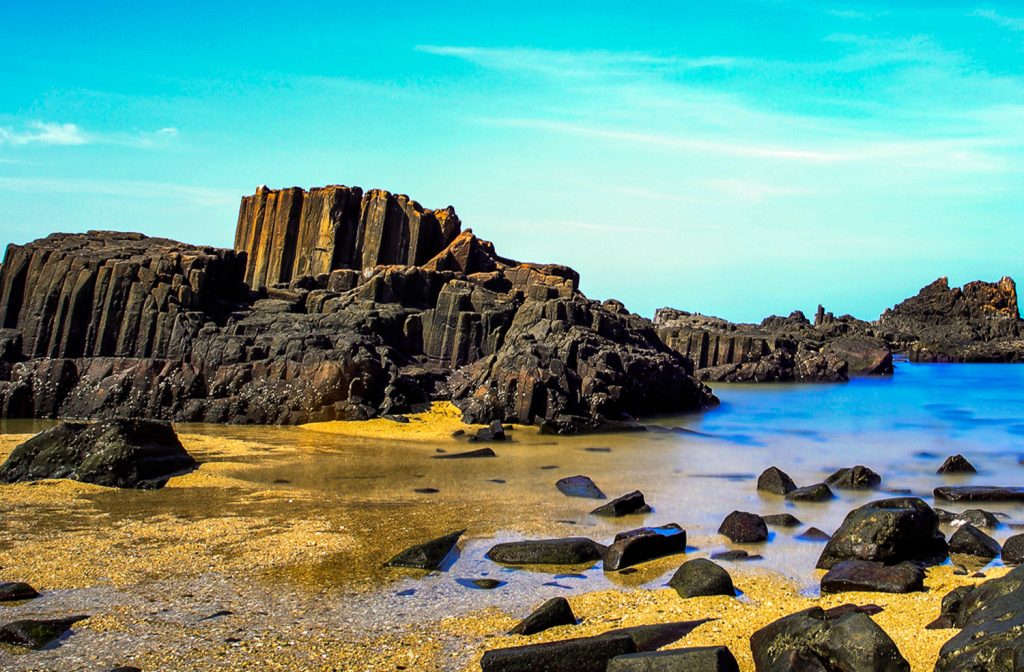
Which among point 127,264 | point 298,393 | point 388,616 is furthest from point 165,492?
point 127,264

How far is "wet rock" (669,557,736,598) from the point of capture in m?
7.41

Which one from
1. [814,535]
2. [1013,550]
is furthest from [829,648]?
[814,535]

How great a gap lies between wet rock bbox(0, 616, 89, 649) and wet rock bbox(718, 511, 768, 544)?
6.90 m

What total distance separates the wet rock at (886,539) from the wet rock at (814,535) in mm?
1097

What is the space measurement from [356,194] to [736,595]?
36.7 meters

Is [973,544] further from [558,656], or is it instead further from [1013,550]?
[558,656]

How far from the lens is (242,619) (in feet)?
22.1

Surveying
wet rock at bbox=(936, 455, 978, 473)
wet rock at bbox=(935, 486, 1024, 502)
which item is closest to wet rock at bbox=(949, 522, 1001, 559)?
wet rock at bbox=(935, 486, 1024, 502)

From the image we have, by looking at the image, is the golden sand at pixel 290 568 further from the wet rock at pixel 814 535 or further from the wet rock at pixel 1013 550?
the wet rock at pixel 814 535

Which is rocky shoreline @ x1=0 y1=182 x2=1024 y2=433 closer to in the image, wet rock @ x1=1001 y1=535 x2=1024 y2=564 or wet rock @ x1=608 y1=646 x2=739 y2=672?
wet rock @ x1=1001 y1=535 x2=1024 y2=564

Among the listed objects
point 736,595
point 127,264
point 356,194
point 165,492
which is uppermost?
point 356,194

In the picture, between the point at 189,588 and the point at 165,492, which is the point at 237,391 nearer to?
the point at 165,492

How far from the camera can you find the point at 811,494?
40.8 feet

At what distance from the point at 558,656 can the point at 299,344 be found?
59.5ft
